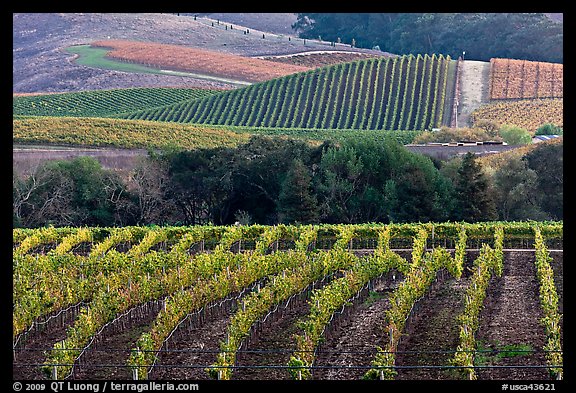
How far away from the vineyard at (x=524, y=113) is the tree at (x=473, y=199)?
42824mm

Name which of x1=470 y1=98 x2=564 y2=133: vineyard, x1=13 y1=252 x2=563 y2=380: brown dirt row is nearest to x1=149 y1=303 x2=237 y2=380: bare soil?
x1=13 y1=252 x2=563 y2=380: brown dirt row

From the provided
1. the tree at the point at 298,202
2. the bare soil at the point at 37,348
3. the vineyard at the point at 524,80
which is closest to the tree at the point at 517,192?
the tree at the point at 298,202

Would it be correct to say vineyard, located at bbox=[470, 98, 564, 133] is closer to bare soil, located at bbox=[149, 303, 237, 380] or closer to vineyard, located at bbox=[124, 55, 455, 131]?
vineyard, located at bbox=[124, 55, 455, 131]

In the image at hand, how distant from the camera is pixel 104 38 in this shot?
150 metres

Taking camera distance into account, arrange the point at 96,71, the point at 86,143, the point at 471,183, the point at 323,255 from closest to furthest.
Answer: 1. the point at 323,255
2. the point at 471,183
3. the point at 86,143
4. the point at 96,71

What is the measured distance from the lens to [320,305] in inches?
1013

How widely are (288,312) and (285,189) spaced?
2071cm

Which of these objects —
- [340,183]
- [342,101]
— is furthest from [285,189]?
[342,101]

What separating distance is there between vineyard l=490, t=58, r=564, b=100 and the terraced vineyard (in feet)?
98.5

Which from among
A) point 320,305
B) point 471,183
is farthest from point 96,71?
point 320,305

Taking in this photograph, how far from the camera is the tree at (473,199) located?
158ft

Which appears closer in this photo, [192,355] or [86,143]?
[192,355]
